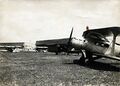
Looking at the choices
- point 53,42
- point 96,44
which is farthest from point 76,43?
point 53,42

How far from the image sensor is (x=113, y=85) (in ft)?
32.0

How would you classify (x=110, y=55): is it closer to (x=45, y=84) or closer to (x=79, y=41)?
(x=79, y=41)

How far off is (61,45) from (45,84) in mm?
15453

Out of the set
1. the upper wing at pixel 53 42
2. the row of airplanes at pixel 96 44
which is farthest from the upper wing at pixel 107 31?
the upper wing at pixel 53 42

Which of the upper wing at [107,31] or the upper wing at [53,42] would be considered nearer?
the upper wing at [107,31]

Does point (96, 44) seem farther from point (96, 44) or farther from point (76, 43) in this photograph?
point (76, 43)

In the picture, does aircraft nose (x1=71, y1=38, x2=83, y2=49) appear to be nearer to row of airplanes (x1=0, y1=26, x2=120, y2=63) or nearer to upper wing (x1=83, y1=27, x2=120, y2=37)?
row of airplanes (x1=0, y1=26, x2=120, y2=63)

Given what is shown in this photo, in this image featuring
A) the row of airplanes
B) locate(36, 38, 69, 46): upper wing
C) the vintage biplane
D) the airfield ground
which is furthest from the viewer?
locate(36, 38, 69, 46): upper wing

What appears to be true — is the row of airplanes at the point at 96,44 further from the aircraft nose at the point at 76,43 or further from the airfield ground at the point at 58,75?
the airfield ground at the point at 58,75

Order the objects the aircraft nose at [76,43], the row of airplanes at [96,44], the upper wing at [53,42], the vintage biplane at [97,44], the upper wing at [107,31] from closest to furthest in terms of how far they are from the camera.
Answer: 1. the upper wing at [107,31]
2. the aircraft nose at [76,43]
3. the row of airplanes at [96,44]
4. the vintage biplane at [97,44]
5. the upper wing at [53,42]

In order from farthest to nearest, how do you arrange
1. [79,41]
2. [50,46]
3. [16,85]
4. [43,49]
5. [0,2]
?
[43,49] → [50,46] → [79,41] → [0,2] → [16,85]

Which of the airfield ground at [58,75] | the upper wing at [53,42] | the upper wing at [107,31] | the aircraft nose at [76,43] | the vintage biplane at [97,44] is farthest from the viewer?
the upper wing at [53,42]

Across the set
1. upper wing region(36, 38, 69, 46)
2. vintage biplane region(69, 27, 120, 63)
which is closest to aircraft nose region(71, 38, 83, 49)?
vintage biplane region(69, 27, 120, 63)

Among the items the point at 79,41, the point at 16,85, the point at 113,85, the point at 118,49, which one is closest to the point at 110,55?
the point at 118,49
